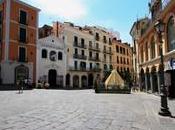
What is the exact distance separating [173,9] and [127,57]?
5431 cm

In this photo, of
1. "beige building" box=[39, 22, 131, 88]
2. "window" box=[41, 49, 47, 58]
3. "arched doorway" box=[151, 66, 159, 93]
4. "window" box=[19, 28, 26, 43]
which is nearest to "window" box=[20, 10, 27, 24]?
"window" box=[19, 28, 26, 43]

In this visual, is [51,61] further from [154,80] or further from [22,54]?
[154,80]

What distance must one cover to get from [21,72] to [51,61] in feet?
25.0

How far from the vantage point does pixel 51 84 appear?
43.8m

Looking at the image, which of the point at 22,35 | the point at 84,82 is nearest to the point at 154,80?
the point at 22,35

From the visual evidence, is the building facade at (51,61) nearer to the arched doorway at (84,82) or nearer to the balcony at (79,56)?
the balcony at (79,56)

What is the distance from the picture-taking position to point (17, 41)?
3712cm

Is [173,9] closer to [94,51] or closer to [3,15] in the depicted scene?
[3,15]

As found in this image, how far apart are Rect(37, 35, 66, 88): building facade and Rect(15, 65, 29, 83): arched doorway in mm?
2958

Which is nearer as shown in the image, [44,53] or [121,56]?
[44,53]

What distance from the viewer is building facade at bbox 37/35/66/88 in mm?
41562

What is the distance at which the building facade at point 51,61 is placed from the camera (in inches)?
1636

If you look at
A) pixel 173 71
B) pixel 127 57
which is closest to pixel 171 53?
pixel 173 71

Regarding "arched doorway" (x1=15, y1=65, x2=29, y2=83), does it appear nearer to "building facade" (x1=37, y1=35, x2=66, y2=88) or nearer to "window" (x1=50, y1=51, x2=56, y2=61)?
"building facade" (x1=37, y1=35, x2=66, y2=88)
